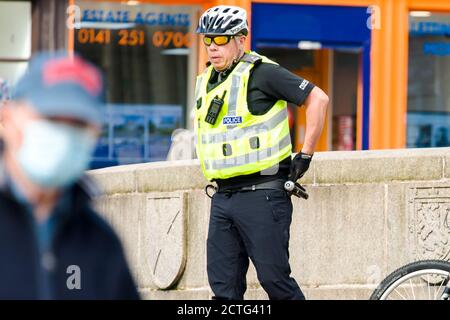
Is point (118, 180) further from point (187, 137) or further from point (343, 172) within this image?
point (187, 137)

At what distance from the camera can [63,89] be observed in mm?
2283

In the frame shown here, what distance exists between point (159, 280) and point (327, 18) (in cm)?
586

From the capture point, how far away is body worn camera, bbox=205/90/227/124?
6289 mm

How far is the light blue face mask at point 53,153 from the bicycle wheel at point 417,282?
4.25m

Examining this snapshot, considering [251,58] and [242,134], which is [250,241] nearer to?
[242,134]

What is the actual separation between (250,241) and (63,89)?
4.02 metres

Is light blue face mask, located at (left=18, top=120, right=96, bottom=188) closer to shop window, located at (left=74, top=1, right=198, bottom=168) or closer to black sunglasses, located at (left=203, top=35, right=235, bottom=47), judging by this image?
black sunglasses, located at (left=203, top=35, right=235, bottom=47)

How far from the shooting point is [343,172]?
8.74 metres

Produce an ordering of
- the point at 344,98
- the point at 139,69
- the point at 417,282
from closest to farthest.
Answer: the point at 417,282, the point at 139,69, the point at 344,98

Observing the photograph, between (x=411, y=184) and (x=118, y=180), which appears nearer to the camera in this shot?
(x=411, y=184)

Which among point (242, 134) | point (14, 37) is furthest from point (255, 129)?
point (14, 37)

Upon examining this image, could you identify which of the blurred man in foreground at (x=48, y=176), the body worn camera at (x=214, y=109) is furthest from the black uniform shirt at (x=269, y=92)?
the blurred man in foreground at (x=48, y=176)

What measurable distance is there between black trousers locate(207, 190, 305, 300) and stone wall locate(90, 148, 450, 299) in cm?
237
